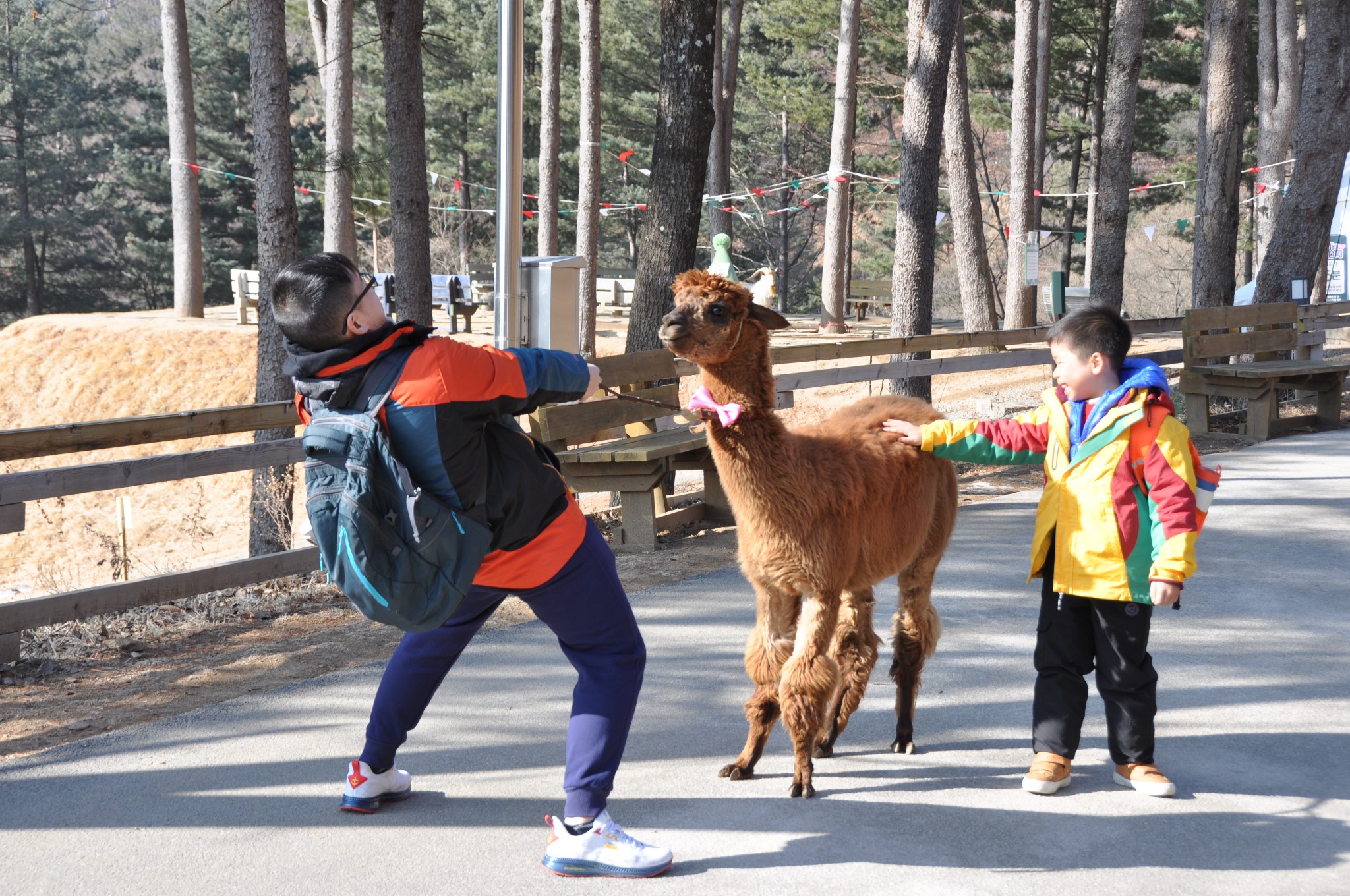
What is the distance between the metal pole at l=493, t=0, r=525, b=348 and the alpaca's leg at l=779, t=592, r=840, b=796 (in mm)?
3512

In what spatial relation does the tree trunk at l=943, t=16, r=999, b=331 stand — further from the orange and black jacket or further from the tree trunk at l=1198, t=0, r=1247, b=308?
the orange and black jacket

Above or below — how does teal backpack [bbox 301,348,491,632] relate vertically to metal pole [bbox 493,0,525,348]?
below

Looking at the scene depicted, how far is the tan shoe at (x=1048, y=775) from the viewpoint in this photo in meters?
3.85

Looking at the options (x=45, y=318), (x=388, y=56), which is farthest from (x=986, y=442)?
(x=45, y=318)

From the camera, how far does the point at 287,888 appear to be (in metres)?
3.20

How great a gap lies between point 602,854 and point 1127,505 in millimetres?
2053

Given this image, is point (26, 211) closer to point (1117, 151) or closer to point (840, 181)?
point (840, 181)

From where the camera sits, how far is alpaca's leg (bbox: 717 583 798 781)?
3.82 meters

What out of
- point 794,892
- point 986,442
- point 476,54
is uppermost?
point 476,54

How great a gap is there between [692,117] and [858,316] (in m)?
20.0

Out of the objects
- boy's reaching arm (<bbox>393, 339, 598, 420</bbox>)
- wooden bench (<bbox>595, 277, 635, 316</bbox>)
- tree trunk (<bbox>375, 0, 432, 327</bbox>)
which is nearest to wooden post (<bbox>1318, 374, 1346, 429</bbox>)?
tree trunk (<bbox>375, 0, 432, 327</bbox>)

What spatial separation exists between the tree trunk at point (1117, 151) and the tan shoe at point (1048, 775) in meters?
10.3

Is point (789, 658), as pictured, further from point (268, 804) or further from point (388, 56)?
point (388, 56)

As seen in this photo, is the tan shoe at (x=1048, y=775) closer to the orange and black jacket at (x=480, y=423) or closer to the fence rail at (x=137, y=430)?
the orange and black jacket at (x=480, y=423)
